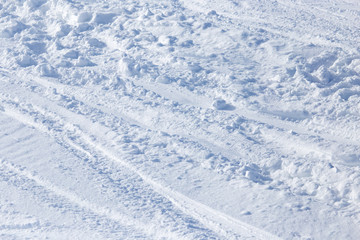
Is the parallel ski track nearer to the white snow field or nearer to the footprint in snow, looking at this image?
the white snow field

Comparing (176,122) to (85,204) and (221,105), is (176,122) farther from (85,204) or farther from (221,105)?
(85,204)

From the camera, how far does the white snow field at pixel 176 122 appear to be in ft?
18.6

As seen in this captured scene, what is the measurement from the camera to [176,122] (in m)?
7.32

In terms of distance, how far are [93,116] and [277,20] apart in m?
4.72

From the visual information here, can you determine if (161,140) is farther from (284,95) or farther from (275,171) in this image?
(284,95)

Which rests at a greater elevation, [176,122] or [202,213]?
[176,122]

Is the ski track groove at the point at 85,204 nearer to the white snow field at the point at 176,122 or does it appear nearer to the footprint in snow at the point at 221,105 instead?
the white snow field at the point at 176,122

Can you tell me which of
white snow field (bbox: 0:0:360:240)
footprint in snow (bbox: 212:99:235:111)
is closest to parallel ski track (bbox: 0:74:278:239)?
white snow field (bbox: 0:0:360:240)

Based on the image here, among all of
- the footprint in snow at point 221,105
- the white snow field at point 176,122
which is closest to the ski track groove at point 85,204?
the white snow field at point 176,122

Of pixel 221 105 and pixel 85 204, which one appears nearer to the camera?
pixel 85 204

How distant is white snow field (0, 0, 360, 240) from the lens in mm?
5684

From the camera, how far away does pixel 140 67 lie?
8.54m

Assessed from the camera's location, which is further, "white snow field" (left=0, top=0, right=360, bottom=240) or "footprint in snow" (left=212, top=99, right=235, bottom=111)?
"footprint in snow" (left=212, top=99, right=235, bottom=111)

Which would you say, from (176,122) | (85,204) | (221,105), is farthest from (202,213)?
(221,105)
